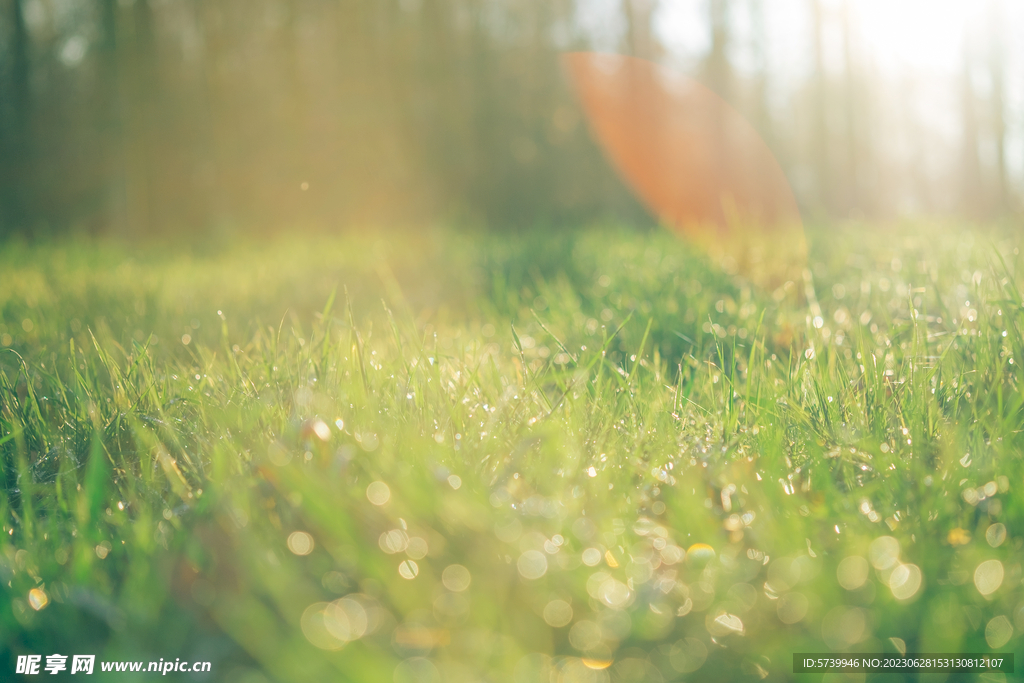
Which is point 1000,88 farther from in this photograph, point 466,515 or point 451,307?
point 466,515

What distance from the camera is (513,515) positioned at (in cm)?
99


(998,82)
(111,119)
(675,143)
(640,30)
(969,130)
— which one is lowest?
(969,130)

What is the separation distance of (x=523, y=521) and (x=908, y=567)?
1.69ft

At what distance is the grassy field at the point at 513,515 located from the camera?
0.79 m

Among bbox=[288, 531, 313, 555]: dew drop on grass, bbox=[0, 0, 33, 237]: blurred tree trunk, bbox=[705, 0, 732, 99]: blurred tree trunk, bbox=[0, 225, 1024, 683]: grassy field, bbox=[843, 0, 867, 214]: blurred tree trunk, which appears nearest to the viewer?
bbox=[0, 225, 1024, 683]: grassy field

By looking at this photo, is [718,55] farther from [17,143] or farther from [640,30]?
[17,143]

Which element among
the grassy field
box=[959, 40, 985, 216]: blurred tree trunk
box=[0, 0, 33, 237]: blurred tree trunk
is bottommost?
box=[959, 40, 985, 216]: blurred tree trunk

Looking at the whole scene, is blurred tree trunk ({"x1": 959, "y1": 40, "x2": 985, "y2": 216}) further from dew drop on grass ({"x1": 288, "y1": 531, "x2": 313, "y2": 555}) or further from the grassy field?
dew drop on grass ({"x1": 288, "y1": 531, "x2": 313, "y2": 555})

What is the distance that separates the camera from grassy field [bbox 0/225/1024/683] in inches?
31.2

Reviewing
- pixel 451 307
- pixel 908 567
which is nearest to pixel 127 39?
pixel 451 307

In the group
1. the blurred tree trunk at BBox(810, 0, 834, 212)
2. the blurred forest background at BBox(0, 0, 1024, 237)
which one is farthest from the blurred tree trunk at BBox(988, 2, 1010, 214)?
the blurred forest background at BBox(0, 0, 1024, 237)

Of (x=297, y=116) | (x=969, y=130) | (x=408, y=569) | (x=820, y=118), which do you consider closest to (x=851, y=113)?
(x=820, y=118)

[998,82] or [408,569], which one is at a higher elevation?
[408,569]

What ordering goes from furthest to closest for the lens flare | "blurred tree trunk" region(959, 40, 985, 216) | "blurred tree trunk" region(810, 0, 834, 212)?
"blurred tree trunk" region(959, 40, 985, 216) < "blurred tree trunk" region(810, 0, 834, 212) < the lens flare
